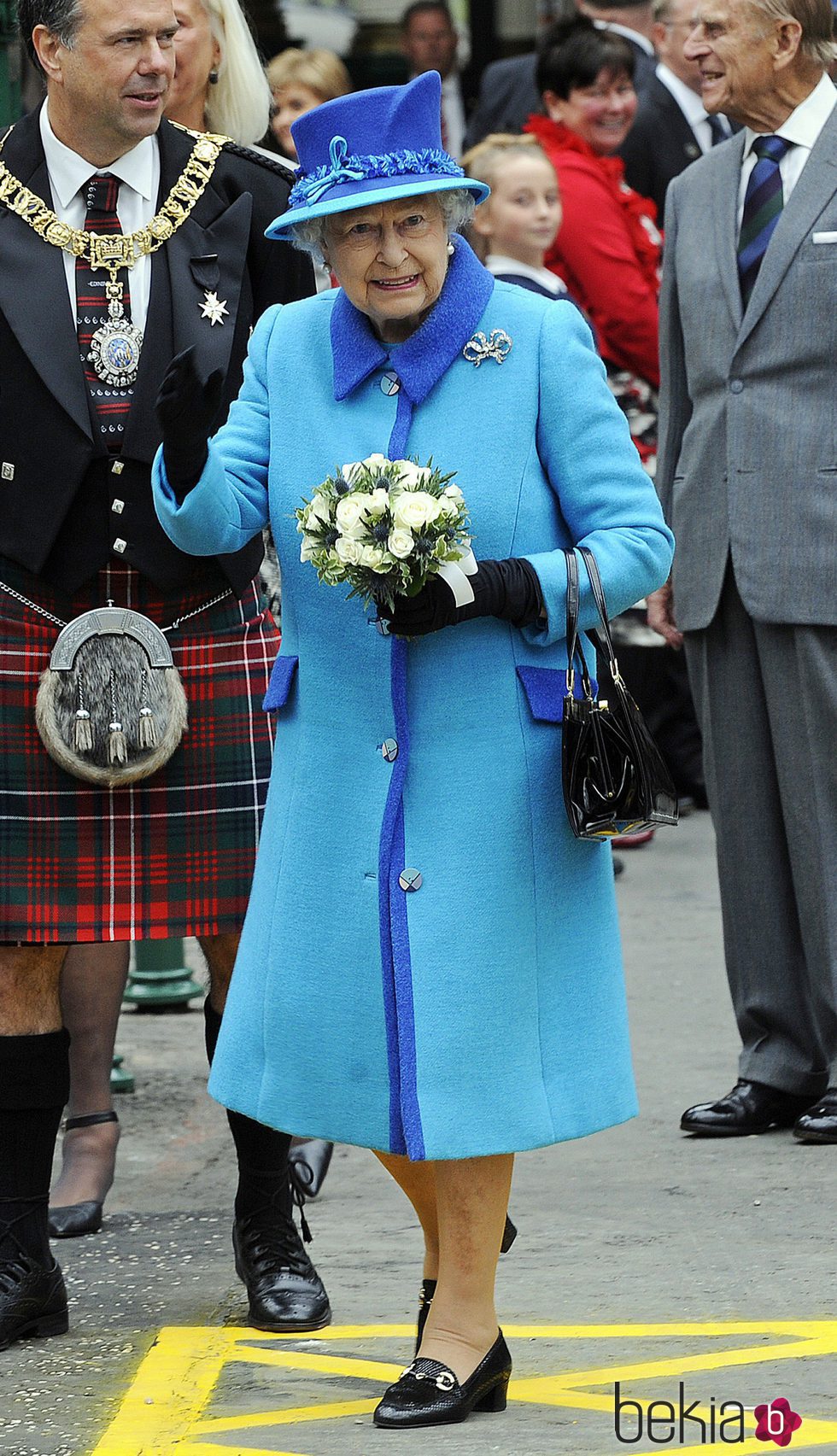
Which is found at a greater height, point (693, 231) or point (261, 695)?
point (693, 231)

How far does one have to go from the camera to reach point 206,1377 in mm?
3846

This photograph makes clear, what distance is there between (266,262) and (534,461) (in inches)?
38.9

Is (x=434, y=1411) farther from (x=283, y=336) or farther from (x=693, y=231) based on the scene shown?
(x=693, y=231)

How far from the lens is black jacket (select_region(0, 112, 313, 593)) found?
4016 mm

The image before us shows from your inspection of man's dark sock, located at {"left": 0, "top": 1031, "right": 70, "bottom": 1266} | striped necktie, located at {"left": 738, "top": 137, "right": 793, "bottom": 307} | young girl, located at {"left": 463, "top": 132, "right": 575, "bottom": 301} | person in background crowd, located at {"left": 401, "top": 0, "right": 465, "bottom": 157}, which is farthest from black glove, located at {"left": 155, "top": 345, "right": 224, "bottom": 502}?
person in background crowd, located at {"left": 401, "top": 0, "right": 465, "bottom": 157}

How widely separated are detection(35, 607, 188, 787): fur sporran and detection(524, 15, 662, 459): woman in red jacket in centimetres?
420

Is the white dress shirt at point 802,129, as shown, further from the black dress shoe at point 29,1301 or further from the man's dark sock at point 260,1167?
the black dress shoe at point 29,1301

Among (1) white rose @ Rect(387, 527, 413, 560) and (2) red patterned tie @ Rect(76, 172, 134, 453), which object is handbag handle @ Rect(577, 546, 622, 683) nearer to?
(1) white rose @ Rect(387, 527, 413, 560)

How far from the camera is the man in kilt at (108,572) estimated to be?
13.2ft

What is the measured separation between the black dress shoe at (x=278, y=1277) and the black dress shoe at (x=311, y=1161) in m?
0.65

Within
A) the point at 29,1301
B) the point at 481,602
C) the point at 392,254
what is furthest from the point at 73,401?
the point at 29,1301

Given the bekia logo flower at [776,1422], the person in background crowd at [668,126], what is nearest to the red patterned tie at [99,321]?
the bekia logo flower at [776,1422]

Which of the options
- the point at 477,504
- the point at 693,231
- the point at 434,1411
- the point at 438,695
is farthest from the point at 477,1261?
the point at 693,231

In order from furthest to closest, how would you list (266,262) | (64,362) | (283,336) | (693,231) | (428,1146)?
Result: 1. (693,231)
2. (266,262)
3. (64,362)
4. (283,336)
5. (428,1146)
